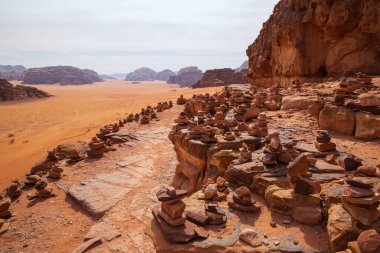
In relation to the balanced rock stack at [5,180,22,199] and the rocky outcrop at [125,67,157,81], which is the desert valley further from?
the rocky outcrop at [125,67,157,81]

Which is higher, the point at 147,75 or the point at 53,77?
the point at 147,75

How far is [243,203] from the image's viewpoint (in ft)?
13.7

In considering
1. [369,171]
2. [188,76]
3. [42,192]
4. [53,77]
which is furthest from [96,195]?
[53,77]

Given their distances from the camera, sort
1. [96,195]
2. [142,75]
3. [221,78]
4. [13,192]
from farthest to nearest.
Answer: [142,75] < [221,78] < [13,192] < [96,195]

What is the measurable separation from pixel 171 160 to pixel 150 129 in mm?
4491

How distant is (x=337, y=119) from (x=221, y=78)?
1392 inches

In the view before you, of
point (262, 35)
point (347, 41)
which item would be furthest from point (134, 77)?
point (347, 41)

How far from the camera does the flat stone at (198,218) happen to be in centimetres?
382

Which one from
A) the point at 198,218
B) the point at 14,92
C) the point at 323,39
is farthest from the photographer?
the point at 14,92

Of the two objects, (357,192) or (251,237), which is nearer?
(357,192)

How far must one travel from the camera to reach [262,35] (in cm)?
2016

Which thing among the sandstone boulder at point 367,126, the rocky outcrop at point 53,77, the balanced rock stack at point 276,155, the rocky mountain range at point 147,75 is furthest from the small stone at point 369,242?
the rocky mountain range at point 147,75

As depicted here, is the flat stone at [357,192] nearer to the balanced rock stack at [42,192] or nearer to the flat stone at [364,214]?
the flat stone at [364,214]

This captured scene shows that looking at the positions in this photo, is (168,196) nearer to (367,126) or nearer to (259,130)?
(259,130)
